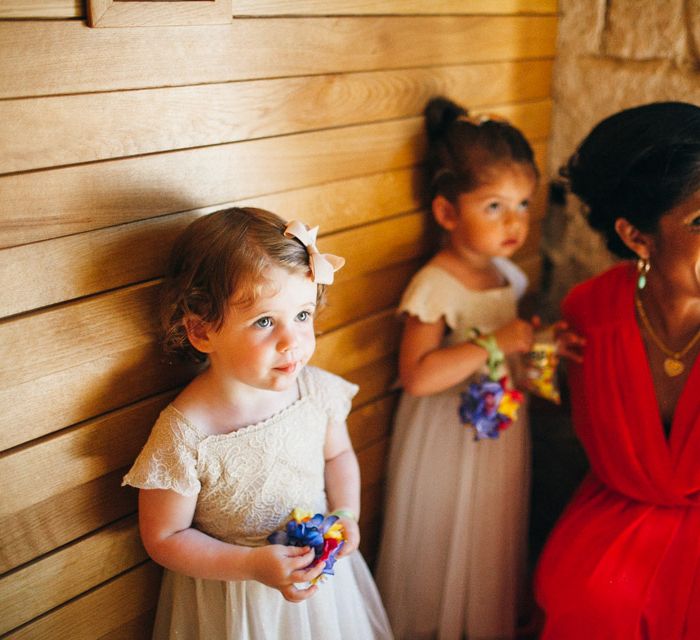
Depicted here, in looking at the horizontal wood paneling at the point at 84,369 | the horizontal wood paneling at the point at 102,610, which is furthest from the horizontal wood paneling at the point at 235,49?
the horizontal wood paneling at the point at 102,610

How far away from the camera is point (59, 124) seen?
3.95ft

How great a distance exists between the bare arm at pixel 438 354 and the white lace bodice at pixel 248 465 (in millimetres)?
311

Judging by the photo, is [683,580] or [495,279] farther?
[495,279]

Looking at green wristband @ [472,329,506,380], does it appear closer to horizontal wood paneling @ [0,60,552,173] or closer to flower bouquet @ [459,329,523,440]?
flower bouquet @ [459,329,523,440]

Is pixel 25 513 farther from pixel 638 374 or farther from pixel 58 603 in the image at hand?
pixel 638 374

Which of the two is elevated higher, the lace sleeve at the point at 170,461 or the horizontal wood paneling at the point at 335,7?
the horizontal wood paneling at the point at 335,7

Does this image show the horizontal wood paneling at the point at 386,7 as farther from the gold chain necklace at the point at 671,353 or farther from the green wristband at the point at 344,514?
the green wristband at the point at 344,514

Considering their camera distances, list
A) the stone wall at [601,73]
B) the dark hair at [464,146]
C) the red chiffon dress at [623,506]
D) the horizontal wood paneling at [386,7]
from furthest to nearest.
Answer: the stone wall at [601,73]
the dark hair at [464,146]
the red chiffon dress at [623,506]
the horizontal wood paneling at [386,7]

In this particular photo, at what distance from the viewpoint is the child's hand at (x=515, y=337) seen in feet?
5.86

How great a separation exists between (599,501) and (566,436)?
1.82 ft

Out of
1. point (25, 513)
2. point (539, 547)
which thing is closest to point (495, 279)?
point (539, 547)

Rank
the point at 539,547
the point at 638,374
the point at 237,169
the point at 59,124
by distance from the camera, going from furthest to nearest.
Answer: the point at 539,547 → the point at 638,374 → the point at 237,169 → the point at 59,124

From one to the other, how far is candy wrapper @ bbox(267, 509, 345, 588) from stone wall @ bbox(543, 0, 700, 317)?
1324mm

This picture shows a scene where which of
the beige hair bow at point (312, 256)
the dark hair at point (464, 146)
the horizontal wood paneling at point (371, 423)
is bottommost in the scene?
the horizontal wood paneling at point (371, 423)
